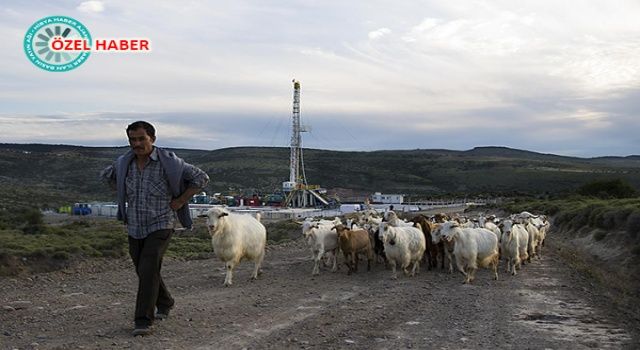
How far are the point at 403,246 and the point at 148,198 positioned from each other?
8649 mm

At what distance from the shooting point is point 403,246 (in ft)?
50.8

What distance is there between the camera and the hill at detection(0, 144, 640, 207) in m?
91.9

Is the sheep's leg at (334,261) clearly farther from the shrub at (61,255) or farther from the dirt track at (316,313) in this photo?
the shrub at (61,255)

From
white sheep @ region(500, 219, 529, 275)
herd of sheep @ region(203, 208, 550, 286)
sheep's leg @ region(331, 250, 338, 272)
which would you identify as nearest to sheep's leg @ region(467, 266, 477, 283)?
herd of sheep @ region(203, 208, 550, 286)

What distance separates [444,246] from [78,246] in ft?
31.3

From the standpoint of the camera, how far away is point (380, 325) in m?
9.27

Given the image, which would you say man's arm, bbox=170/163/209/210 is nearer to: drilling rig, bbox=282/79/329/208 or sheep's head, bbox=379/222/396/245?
sheep's head, bbox=379/222/396/245

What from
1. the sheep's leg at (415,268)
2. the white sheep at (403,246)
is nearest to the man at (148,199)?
the white sheep at (403,246)

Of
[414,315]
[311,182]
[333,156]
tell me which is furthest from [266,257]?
[333,156]

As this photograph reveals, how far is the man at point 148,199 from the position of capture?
798cm

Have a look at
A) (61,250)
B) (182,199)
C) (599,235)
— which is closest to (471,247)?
(182,199)

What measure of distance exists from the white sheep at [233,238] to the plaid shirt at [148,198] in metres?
4.56

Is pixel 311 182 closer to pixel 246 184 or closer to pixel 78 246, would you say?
pixel 246 184

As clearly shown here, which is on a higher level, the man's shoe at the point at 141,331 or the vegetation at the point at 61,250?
the man's shoe at the point at 141,331
